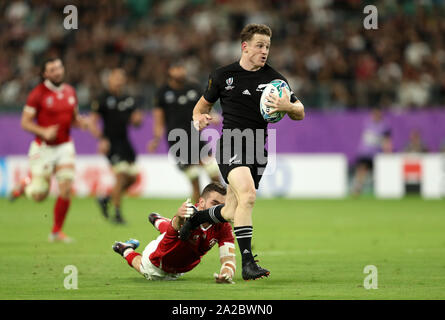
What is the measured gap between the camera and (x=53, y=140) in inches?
517

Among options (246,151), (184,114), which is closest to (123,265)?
(246,151)

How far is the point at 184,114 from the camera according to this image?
15.0 metres

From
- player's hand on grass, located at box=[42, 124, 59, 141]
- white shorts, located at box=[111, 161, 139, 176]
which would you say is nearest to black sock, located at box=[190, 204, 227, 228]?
player's hand on grass, located at box=[42, 124, 59, 141]

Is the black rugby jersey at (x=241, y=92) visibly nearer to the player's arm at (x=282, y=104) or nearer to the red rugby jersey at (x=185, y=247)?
the player's arm at (x=282, y=104)

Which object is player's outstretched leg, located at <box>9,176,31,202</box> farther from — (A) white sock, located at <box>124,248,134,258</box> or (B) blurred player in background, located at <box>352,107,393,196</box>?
(B) blurred player in background, located at <box>352,107,393,196</box>

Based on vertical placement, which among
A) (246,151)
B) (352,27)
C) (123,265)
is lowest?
(123,265)

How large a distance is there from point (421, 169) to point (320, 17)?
22.1 ft

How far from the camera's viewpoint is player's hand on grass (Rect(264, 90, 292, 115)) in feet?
26.6

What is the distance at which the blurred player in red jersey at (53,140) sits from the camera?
13.0m

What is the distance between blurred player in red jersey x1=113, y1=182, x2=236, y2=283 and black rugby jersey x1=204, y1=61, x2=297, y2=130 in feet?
2.47

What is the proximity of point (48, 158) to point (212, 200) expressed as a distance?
5212 millimetres

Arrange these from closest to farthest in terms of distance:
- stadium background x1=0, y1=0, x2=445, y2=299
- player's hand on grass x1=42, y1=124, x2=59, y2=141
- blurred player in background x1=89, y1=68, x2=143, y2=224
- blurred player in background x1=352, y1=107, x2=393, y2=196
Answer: player's hand on grass x1=42, y1=124, x2=59, y2=141
blurred player in background x1=89, y1=68, x2=143, y2=224
stadium background x1=0, y1=0, x2=445, y2=299
blurred player in background x1=352, y1=107, x2=393, y2=196
